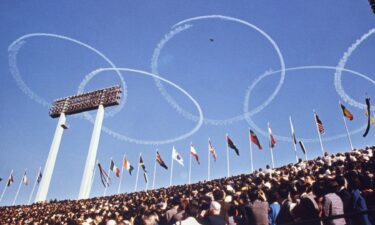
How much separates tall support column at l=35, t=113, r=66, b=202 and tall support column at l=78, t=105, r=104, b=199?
24.9ft

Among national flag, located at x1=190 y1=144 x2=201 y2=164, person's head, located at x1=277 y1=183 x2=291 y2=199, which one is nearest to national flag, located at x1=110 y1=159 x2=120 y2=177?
national flag, located at x1=190 y1=144 x2=201 y2=164

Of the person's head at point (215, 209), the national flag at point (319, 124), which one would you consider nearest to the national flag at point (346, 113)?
the national flag at point (319, 124)

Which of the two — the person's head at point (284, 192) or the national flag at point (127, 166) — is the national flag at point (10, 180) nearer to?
the national flag at point (127, 166)

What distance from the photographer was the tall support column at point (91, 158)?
4309 cm

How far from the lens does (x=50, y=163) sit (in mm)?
50062

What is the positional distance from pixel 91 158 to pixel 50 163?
28.9 feet

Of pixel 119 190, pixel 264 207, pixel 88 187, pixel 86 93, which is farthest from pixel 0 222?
pixel 86 93

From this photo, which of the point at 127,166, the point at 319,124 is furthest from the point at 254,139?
the point at 127,166

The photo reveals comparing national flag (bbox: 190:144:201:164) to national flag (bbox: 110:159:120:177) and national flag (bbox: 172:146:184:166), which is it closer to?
national flag (bbox: 172:146:184:166)

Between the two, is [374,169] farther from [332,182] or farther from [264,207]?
[264,207]

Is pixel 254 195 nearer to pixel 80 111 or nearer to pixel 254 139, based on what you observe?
pixel 254 139

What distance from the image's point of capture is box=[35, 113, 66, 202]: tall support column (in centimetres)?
4631

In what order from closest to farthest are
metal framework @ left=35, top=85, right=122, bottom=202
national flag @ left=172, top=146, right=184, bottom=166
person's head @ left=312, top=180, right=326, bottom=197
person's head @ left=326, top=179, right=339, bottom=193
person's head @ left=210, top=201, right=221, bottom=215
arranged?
1. person's head @ left=326, top=179, right=339, bottom=193
2. person's head @ left=312, top=180, right=326, bottom=197
3. person's head @ left=210, top=201, right=221, bottom=215
4. national flag @ left=172, top=146, right=184, bottom=166
5. metal framework @ left=35, top=85, right=122, bottom=202

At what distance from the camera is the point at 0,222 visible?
24.4m
